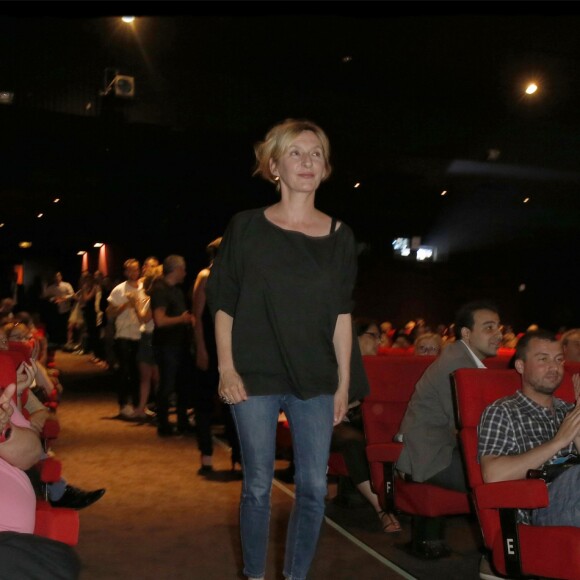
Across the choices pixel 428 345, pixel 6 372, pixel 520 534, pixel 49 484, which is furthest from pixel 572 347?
pixel 6 372

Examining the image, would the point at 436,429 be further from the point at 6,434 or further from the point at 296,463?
the point at 6,434

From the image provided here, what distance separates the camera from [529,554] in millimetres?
3354

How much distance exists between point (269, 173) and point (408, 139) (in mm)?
13199

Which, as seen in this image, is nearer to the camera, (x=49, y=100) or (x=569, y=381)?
(x=569, y=381)

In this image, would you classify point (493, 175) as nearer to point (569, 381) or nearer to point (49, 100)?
point (49, 100)

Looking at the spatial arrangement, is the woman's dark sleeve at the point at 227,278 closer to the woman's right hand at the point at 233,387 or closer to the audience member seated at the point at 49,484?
the woman's right hand at the point at 233,387

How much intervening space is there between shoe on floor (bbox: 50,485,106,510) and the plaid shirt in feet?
7.92

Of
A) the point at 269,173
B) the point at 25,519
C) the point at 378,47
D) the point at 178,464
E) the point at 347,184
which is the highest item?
the point at 378,47

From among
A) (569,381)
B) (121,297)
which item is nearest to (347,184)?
(121,297)

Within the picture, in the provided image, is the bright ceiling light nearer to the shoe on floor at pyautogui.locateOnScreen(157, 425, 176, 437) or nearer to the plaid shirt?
the shoe on floor at pyautogui.locateOnScreen(157, 425, 176, 437)

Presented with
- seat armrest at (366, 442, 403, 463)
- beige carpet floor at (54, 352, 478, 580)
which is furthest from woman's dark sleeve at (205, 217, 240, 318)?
seat armrest at (366, 442, 403, 463)

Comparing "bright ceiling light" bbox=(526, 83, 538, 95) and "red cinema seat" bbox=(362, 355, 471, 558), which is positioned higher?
"bright ceiling light" bbox=(526, 83, 538, 95)

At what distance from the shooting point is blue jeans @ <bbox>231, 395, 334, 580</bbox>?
303cm

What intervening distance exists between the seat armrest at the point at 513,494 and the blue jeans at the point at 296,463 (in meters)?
0.66
